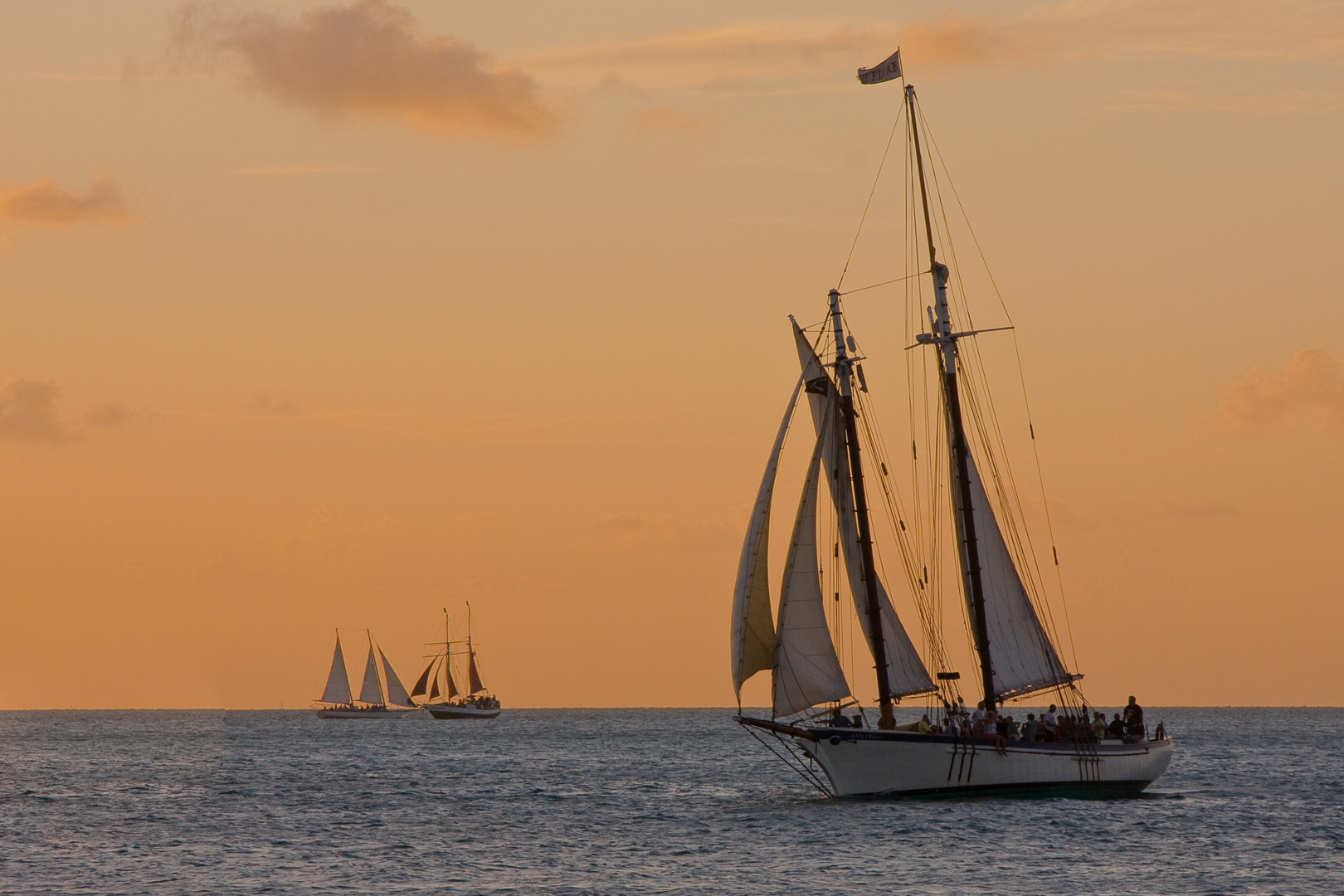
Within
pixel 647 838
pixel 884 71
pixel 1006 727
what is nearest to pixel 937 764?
pixel 1006 727

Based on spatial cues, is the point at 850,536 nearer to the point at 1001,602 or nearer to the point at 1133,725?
the point at 1001,602

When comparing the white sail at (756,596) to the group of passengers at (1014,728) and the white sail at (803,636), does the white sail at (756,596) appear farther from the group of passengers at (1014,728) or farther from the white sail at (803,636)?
the group of passengers at (1014,728)

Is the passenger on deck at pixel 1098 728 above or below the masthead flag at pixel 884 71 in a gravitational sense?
below

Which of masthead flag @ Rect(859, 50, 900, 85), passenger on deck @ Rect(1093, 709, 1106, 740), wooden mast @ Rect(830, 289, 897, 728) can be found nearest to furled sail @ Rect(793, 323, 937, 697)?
wooden mast @ Rect(830, 289, 897, 728)

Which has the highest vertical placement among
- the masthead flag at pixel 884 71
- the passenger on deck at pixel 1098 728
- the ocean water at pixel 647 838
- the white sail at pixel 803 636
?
the masthead flag at pixel 884 71

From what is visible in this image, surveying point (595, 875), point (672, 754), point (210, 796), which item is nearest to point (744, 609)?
point (595, 875)

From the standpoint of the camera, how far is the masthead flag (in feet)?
255

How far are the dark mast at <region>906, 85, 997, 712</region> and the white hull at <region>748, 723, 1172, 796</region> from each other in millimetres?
3855

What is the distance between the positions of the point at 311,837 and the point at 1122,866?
3040cm

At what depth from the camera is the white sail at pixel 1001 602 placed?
77.2 meters

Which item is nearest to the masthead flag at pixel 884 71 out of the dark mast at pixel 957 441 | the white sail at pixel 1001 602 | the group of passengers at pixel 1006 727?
the dark mast at pixel 957 441

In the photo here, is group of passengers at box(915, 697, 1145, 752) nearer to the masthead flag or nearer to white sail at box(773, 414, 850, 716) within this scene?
white sail at box(773, 414, 850, 716)

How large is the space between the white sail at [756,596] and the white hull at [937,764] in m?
3.62

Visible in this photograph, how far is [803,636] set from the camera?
68625mm
